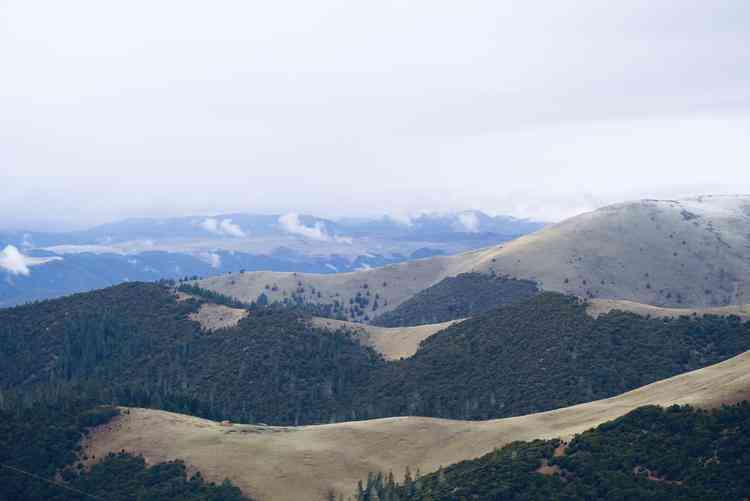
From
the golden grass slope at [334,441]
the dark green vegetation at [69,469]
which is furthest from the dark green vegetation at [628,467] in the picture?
the dark green vegetation at [69,469]

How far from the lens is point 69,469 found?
157500 millimetres

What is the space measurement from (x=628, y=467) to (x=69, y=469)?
9845cm

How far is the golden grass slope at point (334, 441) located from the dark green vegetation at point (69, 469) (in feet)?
11.5

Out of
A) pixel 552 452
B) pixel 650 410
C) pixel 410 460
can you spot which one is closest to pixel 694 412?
pixel 650 410

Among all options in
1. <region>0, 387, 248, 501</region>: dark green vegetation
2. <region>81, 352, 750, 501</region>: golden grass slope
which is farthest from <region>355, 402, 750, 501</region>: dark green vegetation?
<region>0, 387, 248, 501</region>: dark green vegetation

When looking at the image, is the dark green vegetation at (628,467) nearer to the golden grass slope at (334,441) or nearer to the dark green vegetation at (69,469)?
the golden grass slope at (334,441)

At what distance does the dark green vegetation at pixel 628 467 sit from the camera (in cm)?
11769

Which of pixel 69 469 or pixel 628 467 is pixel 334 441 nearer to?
pixel 69 469

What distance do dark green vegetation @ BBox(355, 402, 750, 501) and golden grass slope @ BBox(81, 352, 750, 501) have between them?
36.3ft

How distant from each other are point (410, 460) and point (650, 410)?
49.0 m

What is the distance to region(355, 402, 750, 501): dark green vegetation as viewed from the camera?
118 metres

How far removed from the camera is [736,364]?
162m

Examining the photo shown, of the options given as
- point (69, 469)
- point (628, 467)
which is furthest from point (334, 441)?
point (628, 467)

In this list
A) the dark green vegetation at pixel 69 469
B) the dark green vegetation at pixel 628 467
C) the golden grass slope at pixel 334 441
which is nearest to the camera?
the dark green vegetation at pixel 628 467
